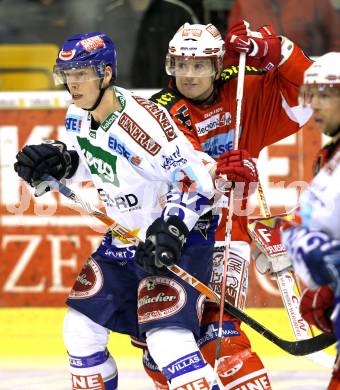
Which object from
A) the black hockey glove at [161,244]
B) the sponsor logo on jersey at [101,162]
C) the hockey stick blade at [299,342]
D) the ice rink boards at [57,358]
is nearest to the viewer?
the black hockey glove at [161,244]

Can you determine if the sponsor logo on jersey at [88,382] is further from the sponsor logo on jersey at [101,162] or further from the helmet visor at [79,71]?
the helmet visor at [79,71]

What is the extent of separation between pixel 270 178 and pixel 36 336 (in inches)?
53.1

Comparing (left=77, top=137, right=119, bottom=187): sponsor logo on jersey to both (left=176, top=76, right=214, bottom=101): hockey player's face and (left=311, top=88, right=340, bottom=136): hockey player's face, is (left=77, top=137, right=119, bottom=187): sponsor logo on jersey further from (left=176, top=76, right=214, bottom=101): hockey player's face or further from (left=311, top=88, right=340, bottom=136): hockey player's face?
(left=311, top=88, right=340, bottom=136): hockey player's face

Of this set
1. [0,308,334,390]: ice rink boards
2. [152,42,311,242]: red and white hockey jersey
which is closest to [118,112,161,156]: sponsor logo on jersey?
[152,42,311,242]: red and white hockey jersey

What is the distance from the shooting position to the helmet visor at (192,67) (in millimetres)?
4301

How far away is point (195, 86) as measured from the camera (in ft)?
14.2

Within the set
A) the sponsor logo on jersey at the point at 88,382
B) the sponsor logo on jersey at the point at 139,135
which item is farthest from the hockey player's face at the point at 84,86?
the sponsor logo on jersey at the point at 88,382

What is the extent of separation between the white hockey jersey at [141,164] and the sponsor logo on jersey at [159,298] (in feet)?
0.66

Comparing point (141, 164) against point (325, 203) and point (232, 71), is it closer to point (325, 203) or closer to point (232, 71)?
point (232, 71)

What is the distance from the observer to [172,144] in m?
Result: 3.93

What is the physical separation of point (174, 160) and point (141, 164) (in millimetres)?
115

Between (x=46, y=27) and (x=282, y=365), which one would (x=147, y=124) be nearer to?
(x=282, y=365)

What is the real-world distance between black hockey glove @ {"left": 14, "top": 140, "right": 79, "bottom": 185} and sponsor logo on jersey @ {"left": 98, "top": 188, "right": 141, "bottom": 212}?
22cm

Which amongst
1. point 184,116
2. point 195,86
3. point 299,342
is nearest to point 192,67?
point 195,86
